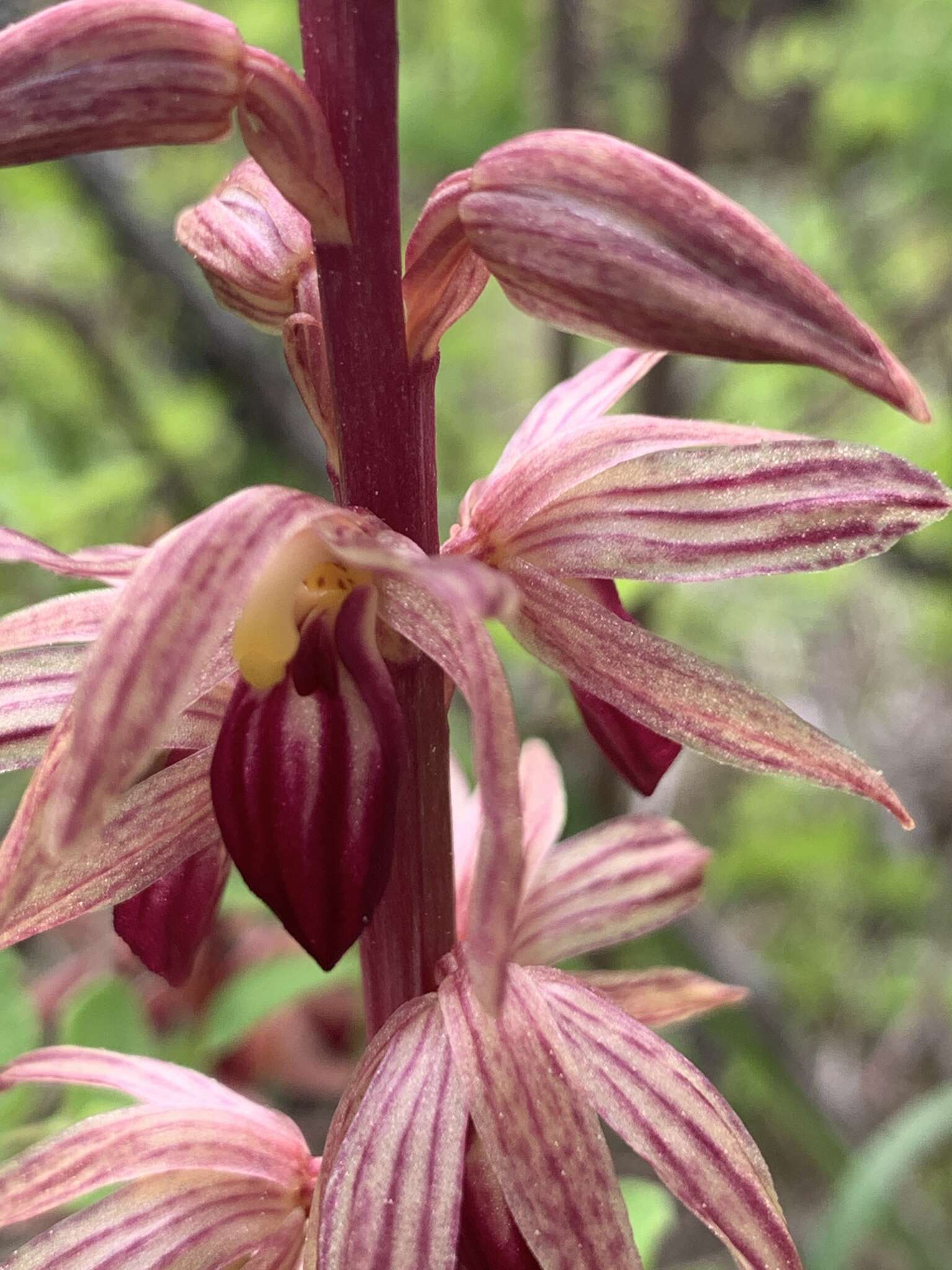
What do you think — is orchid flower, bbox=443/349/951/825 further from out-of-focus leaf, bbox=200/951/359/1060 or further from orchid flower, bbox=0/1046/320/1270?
out-of-focus leaf, bbox=200/951/359/1060

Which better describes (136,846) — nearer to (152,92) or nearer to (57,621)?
(57,621)

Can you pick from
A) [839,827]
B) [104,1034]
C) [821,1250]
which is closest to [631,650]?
[104,1034]

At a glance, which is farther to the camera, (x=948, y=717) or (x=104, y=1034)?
(x=948, y=717)

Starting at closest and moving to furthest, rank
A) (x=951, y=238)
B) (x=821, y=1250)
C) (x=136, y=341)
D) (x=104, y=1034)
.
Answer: (x=104, y=1034) → (x=821, y=1250) → (x=136, y=341) → (x=951, y=238)

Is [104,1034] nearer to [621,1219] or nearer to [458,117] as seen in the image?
[621,1219]

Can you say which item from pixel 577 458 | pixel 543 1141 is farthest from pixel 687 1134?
pixel 577 458

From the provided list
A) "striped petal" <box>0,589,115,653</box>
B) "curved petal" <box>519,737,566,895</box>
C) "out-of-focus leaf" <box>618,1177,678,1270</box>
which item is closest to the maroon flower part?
"striped petal" <box>0,589,115,653</box>
